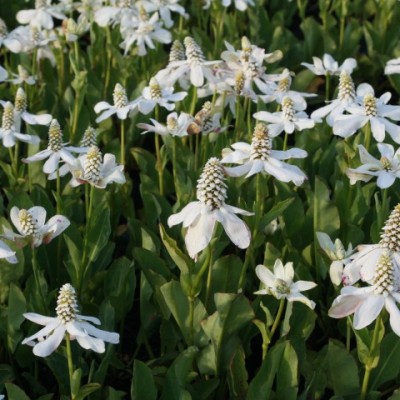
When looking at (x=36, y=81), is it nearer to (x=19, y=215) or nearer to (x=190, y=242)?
(x=19, y=215)

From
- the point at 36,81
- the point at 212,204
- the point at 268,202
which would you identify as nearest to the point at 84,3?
the point at 36,81

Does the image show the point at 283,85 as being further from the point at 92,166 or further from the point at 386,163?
the point at 92,166

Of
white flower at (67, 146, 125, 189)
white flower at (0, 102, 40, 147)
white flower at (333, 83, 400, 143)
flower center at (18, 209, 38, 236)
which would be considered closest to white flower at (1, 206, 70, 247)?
flower center at (18, 209, 38, 236)

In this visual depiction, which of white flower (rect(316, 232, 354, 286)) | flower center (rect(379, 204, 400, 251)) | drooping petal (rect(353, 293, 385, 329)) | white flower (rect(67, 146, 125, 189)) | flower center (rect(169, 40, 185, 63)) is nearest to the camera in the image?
drooping petal (rect(353, 293, 385, 329))

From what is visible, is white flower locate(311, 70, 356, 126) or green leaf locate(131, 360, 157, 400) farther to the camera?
white flower locate(311, 70, 356, 126)

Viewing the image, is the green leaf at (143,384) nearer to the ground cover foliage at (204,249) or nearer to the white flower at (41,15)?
the ground cover foliage at (204,249)

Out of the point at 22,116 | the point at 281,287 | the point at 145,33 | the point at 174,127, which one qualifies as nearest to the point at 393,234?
the point at 281,287

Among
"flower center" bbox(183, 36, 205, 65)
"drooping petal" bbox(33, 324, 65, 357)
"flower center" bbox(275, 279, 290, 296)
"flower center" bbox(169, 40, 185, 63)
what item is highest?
"flower center" bbox(183, 36, 205, 65)

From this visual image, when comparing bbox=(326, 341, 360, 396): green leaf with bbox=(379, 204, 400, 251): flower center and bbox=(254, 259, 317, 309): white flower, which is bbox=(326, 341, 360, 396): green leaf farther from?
bbox=(379, 204, 400, 251): flower center
